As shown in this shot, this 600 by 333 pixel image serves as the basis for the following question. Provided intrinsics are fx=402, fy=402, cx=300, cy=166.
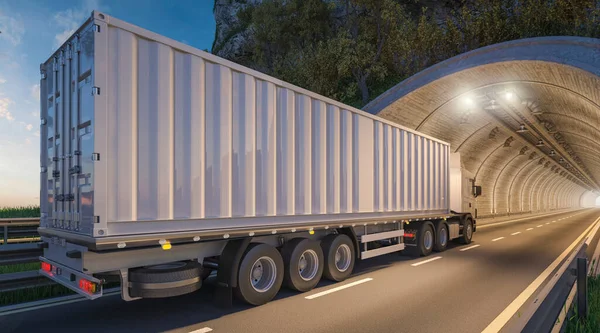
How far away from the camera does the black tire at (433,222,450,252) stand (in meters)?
12.6

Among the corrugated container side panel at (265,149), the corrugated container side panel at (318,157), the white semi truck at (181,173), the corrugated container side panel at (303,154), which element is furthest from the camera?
the corrugated container side panel at (318,157)

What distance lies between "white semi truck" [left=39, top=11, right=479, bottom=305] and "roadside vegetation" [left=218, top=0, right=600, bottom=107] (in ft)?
51.7

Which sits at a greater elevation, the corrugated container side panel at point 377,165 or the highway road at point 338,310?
the corrugated container side panel at point 377,165

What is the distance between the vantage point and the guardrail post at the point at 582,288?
5.04m

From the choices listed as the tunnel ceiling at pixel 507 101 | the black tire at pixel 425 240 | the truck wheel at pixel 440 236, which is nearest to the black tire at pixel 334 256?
the black tire at pixel 425 240

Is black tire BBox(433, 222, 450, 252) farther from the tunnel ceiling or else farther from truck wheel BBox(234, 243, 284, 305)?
truck wheel BBox(234, 243, 284, 305)

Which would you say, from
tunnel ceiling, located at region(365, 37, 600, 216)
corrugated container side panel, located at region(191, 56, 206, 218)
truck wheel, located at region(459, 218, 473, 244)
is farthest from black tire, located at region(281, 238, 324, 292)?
tunnel ceiling, located at region(365, 37, 600, 216)

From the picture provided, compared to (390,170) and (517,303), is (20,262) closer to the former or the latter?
(390,170)

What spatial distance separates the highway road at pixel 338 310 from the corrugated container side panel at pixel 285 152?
5.45 ft

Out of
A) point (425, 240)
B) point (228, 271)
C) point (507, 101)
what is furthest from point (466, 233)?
point (228, 271)

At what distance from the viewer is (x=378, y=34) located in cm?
2559

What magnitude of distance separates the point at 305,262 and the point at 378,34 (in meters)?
21.3

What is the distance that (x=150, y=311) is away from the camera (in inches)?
244

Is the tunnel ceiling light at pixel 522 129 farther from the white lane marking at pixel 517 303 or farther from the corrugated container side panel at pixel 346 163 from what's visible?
the corrugated container side panel at pixel 346 163
